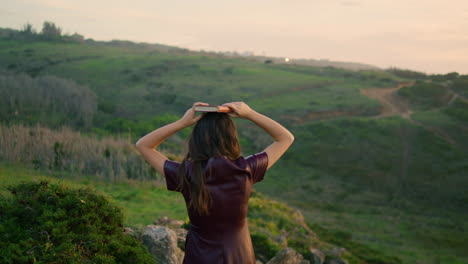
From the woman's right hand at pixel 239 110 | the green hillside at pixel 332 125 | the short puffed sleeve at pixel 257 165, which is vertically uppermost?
the woman's right hand at pixel 239 110

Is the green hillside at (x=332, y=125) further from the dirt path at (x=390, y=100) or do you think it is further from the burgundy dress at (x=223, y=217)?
the burgundy dress at (x=223, y=217)

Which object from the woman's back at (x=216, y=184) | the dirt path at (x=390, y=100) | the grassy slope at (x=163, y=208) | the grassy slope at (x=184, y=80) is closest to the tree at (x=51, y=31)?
the grassy slope at (x=184, y=80)

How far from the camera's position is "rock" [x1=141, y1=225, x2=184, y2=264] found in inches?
195

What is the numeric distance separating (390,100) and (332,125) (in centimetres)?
812

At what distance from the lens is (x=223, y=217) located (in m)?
2.56

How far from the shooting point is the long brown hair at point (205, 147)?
2.48 metres

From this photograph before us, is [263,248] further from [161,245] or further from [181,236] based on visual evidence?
[161,245]

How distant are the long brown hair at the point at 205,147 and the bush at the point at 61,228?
124 centimetres

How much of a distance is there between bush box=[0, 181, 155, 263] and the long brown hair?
1.24 meters

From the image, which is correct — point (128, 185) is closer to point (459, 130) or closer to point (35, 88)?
point (35, 88)

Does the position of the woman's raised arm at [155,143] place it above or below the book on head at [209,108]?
below

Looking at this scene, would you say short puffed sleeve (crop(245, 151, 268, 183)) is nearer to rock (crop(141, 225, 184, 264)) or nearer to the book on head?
the book on head

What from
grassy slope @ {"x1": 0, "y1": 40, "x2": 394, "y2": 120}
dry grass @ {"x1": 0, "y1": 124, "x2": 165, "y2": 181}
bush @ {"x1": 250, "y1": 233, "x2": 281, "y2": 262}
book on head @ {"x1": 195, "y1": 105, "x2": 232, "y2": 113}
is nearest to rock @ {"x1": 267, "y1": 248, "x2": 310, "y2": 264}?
bush @ {"x1": 250, "y1": 233, "x2": 281, "y2": 262}

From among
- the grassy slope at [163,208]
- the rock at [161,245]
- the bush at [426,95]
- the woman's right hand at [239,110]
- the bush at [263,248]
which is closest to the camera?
the woman's right hand at [239,110]
